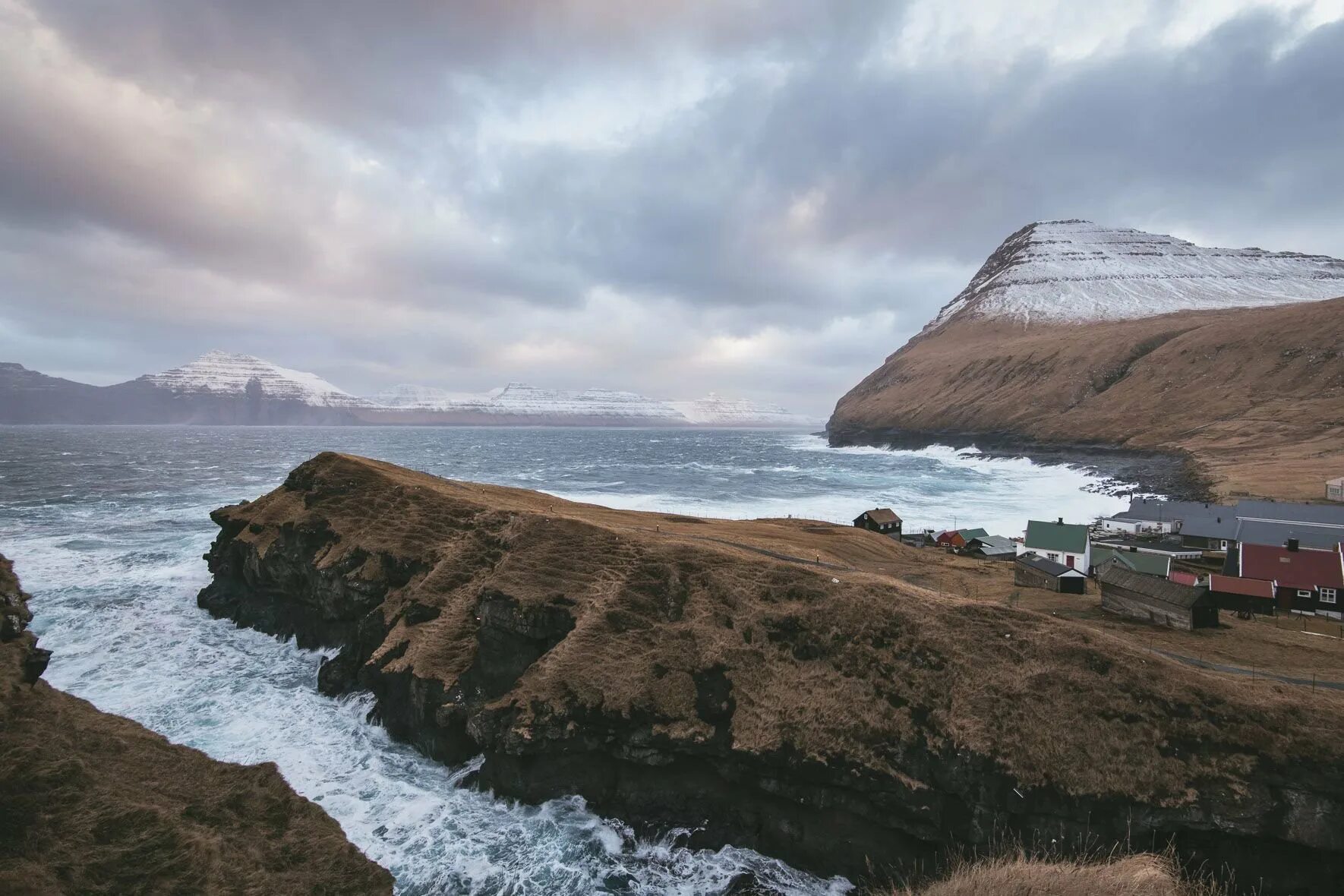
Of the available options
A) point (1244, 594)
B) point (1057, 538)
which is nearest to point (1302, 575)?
point (1244, 594)

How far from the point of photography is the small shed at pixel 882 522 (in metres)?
69.8

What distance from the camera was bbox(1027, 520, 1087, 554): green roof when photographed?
53500 millimetres

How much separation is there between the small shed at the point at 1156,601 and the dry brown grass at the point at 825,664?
10804 mm

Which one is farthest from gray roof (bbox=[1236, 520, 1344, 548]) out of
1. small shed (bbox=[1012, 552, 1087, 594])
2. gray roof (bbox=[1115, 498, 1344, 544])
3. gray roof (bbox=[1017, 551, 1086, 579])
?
small shed (bbox=[1012, 552, 1087, 594])

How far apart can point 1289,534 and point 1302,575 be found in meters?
16.1

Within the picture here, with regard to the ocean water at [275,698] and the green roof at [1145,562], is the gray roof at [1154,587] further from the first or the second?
the ocean water at [275,698]

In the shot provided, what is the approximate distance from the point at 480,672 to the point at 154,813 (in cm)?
1495

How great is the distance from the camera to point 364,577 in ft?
118

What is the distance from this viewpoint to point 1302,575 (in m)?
40.7

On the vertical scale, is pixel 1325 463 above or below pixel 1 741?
above

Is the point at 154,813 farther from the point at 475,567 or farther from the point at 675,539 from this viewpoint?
the point at 675,539

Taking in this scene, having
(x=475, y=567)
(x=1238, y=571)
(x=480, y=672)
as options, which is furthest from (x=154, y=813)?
(x=1238, y=571)

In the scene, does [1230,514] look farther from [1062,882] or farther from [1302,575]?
[1062,882]

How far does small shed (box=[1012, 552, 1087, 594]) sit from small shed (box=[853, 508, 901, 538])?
72.7ft
